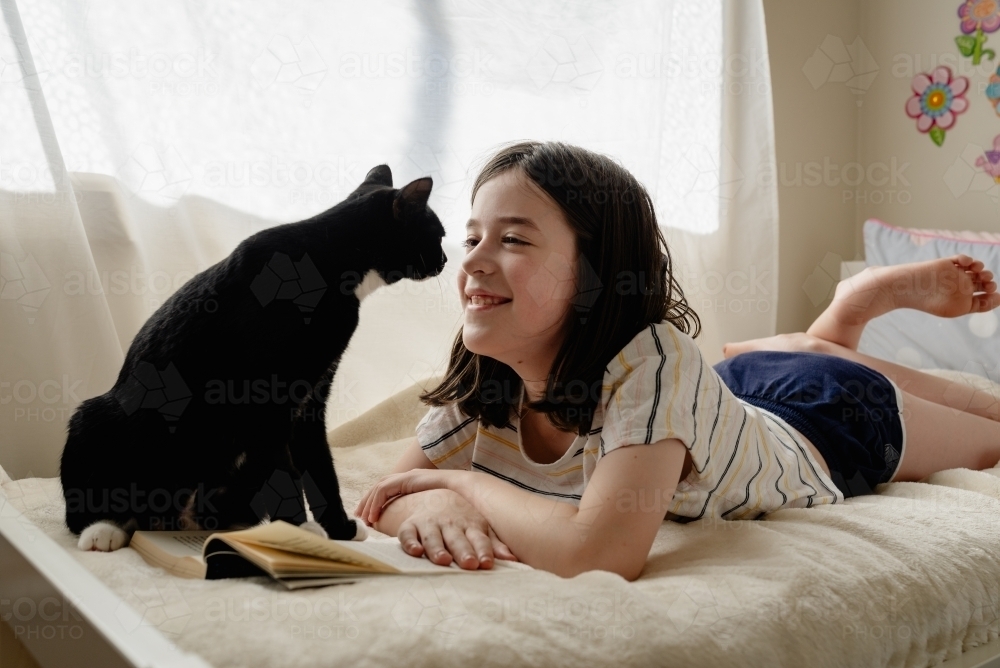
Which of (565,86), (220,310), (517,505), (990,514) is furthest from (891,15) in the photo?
(220,310)

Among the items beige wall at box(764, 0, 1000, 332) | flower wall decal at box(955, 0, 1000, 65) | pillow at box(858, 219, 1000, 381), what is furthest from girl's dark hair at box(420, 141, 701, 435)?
flower wall decal at box(955, 0, 1000, 65)

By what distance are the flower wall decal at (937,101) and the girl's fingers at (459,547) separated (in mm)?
1881

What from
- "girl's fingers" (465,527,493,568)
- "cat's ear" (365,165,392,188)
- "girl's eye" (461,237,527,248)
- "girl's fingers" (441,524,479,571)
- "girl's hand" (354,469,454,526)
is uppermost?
Answer: "cat's ear" (365,165,392,188)

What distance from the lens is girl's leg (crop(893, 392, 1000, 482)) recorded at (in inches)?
46.4

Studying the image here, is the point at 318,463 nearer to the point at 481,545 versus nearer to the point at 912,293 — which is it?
the point at 481,545

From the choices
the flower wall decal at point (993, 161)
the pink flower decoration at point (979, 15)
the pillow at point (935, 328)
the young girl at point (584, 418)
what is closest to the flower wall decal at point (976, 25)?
the pink flower decoration at point (979, 15)

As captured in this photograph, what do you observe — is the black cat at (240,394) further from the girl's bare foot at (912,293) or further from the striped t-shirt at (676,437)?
the girl's bare foot at (912,293)

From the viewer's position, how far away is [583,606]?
56cm

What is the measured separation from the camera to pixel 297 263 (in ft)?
2.14

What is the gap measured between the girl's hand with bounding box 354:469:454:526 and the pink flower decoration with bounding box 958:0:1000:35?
72.6 inches

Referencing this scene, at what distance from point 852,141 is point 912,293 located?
1122mm

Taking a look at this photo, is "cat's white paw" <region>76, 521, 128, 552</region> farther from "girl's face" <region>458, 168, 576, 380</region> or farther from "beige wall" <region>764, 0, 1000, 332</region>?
"beige wall" <region>764, 0, 1000, 332</region>

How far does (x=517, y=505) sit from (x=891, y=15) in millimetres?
2007

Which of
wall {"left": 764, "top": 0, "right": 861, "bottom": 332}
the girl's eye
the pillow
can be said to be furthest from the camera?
wall {"left": 764, "top": 0, "right": 861, "bottom": 332}
